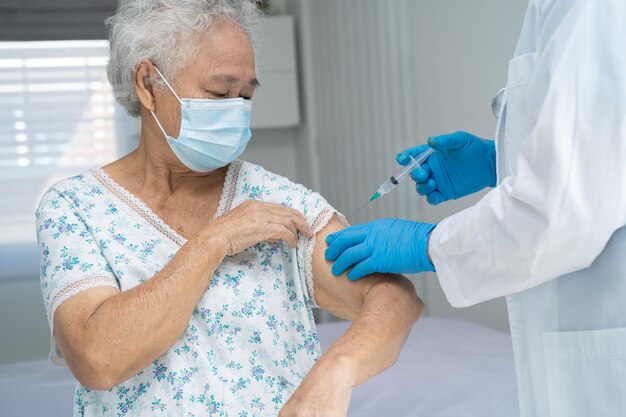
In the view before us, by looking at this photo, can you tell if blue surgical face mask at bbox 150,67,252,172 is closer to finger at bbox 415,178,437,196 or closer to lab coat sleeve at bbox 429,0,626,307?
finger at bbox 415,178,437,196

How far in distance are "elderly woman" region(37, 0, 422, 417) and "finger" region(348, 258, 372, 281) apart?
0.10ft

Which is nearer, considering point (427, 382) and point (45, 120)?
point (427, 382)

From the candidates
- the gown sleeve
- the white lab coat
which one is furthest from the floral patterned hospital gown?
the white lab coat

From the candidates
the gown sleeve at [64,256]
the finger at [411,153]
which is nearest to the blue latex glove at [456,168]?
the finger at [411,153]

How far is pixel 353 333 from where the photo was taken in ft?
4.26

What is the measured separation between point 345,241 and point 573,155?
51 cm

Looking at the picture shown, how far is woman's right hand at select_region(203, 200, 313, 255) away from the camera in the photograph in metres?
1.42

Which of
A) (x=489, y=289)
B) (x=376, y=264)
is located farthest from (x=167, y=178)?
(x=489, y=289)

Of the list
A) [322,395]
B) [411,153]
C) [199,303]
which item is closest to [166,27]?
[199,303]

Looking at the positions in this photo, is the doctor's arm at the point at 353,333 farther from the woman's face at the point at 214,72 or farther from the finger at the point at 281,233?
the woman's face at the point at 214,72

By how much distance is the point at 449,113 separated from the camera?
3.14 metres

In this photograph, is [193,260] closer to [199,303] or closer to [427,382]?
[199,303]

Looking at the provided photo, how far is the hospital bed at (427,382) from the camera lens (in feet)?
6.40

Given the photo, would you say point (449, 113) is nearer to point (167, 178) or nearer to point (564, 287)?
point (167, 178)
